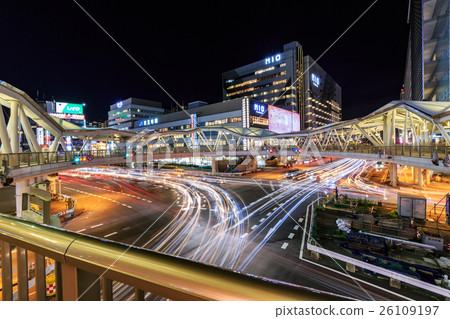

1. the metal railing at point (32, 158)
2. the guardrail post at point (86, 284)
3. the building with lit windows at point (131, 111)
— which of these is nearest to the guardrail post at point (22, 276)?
the guardrail post at point (86, 284)

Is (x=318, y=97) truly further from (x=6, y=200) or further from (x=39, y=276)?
(x=39, y=276)

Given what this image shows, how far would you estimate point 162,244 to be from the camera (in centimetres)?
1440

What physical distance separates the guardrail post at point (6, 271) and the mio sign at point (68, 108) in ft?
225

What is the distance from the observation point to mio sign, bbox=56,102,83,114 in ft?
182

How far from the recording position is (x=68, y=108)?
56.7m

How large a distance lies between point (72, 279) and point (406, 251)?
1683cm

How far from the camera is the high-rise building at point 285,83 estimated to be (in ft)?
314

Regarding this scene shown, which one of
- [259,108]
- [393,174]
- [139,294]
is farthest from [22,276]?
[259,108]

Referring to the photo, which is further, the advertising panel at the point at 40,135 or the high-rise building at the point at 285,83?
the high-rise building at the point at 285,83

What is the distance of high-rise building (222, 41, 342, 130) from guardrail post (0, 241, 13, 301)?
100 meters

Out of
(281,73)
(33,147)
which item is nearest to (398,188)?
(33,147)

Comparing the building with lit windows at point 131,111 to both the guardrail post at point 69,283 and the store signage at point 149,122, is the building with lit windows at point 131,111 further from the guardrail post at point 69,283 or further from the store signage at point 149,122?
the guardrail post at point 69,283
